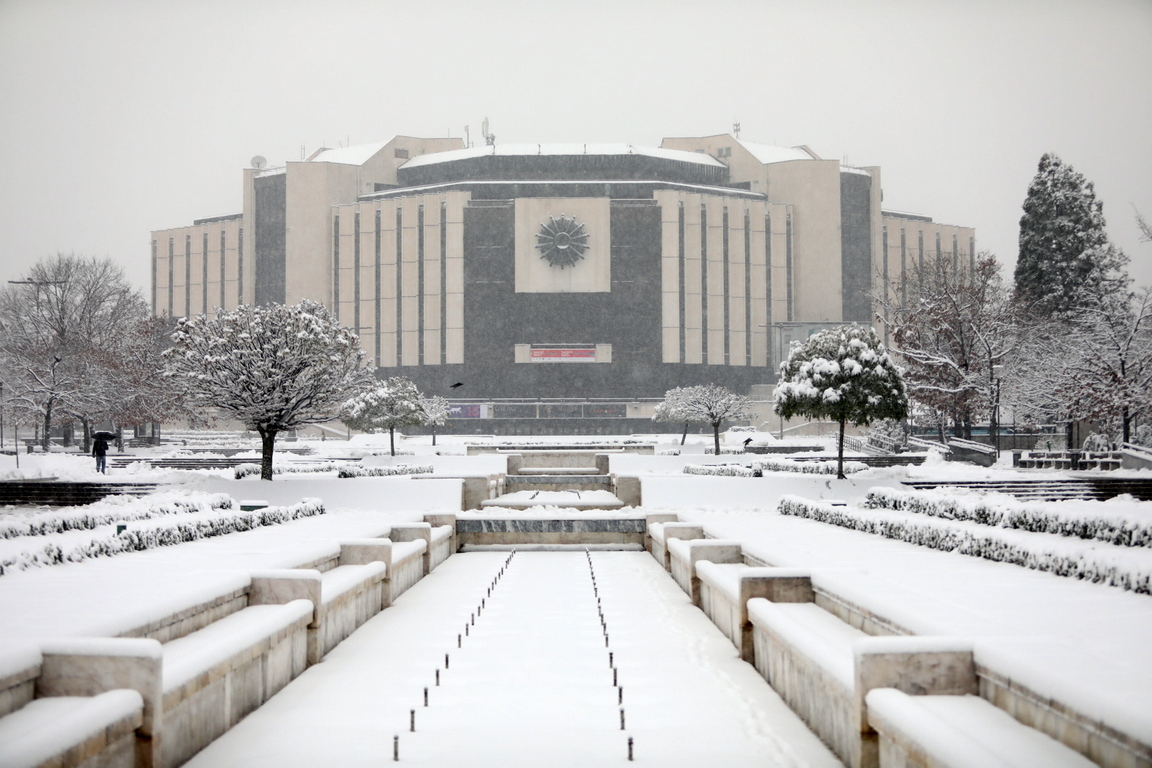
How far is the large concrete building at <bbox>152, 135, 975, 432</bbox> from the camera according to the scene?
83375mm

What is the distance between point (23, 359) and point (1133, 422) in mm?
53155

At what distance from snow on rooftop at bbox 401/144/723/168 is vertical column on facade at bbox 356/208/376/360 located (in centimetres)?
940

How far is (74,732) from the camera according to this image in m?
4.73

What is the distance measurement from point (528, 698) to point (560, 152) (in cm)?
8626

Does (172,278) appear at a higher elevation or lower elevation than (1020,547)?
higher

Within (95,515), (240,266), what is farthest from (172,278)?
(95,515)

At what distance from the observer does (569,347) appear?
85375 mm

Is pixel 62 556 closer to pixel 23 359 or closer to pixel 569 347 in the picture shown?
pixel 23 359

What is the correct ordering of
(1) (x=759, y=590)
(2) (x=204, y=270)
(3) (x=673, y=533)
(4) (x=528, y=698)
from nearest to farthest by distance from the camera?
1. (4) (x=528, y=698)
2. (1) (x=759, y=590)
3. (3) (x=673, y=533)
4. (2) (x=204, y=270)

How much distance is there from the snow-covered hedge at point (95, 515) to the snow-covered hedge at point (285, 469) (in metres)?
13.1

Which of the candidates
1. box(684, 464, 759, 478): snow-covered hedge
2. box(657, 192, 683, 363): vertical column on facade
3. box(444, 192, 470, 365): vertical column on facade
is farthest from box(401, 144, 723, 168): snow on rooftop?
box(684, 464, 759, 478): snow-covered hedge

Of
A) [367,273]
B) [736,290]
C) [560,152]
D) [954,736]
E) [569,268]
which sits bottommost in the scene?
[954,736]

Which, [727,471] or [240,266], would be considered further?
[240,266]

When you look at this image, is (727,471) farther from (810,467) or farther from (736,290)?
(736,290)
